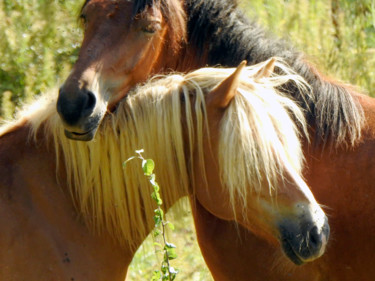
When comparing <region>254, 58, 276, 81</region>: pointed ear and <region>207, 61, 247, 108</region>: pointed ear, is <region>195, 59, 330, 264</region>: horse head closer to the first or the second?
<region>207, 61, 247, 108</region>: pointed ear

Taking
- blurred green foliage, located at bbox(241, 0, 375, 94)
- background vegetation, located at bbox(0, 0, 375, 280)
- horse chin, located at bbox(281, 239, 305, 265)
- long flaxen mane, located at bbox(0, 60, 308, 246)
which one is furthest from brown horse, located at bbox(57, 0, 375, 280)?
blurred green foliage, located at bbox(241, 0, 375, 94)

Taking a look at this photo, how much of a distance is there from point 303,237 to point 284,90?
921 millimetres

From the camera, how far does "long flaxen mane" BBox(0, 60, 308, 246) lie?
2646 mm

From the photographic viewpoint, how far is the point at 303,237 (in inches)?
101

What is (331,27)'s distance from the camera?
20.7 feet

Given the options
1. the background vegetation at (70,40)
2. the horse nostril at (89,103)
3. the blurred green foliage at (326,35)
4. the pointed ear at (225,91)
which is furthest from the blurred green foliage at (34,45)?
the pointed ear at (225,91)

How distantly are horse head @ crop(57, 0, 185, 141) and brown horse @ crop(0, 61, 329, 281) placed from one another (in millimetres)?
202

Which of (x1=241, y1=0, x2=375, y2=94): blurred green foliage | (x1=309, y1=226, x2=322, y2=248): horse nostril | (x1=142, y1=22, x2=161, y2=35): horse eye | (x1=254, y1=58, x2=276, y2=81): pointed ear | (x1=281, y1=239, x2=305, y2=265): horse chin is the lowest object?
(x1=241, y1=0, x2=375, y2=94): blurred green foliage

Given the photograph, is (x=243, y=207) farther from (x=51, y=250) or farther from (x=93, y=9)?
(x=93, y=9)

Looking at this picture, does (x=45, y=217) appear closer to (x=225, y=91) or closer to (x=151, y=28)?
(x=225, y=91)

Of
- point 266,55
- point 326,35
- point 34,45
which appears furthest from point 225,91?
point 34,45

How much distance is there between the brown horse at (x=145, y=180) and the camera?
8.64ft

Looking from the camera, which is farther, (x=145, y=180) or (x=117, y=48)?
(x=117, y=48)

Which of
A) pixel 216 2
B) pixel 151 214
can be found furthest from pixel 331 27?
pixel 151 214
